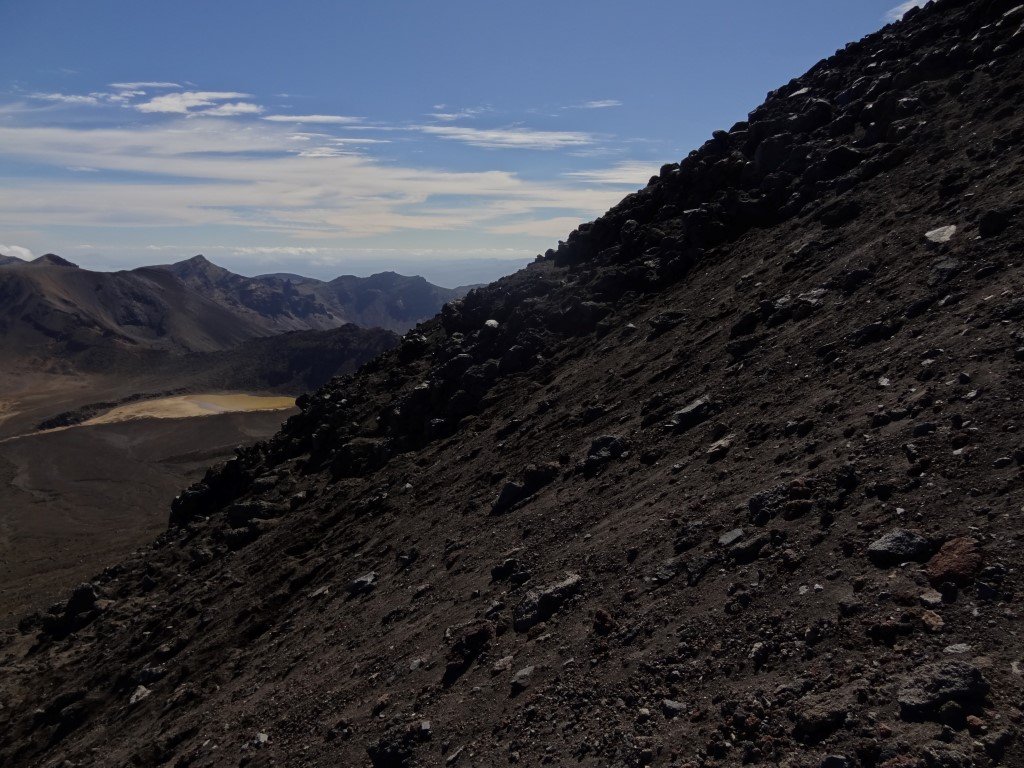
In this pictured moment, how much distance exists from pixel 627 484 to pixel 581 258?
13.2m

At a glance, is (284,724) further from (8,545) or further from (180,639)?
(8,545)

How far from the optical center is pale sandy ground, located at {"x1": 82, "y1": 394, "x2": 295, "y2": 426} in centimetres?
8800

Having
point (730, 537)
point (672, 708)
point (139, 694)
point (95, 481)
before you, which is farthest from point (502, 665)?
point (95, 481)

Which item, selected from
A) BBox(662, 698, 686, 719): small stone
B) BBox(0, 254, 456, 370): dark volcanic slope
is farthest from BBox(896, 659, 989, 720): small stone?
BBox(0, 254, 456, 370): dark volcanic slope

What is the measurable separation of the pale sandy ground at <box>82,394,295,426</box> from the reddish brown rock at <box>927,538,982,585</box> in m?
82.9

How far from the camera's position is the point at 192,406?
94.4 m

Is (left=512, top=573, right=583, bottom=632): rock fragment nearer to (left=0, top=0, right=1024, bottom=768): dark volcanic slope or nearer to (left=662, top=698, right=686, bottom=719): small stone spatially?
(left=0, top=0, right=1024, bottom=768): dark volcanic slope

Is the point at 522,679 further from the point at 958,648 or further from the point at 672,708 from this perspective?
the point at 958,648

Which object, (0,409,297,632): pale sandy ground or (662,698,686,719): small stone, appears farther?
(0,409,297,632): pale sandy ground

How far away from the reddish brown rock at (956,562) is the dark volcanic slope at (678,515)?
0.08ft

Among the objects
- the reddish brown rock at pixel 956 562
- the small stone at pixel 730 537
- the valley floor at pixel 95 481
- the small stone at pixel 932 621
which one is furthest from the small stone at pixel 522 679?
the valley floor at pixel 95 481

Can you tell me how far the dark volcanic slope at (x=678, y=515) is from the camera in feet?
19.4

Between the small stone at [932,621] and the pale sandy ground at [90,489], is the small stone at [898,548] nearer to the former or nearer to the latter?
the small stone at [932,621]

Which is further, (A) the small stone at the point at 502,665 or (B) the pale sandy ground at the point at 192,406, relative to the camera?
(B) the pale sandy ground at the point at 192,406
